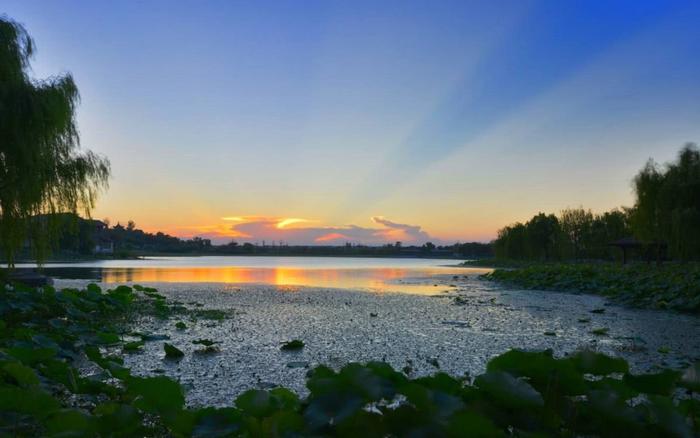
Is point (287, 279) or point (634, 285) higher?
point (634, 285)

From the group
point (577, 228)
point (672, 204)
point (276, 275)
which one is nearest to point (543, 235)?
point (577, 228)

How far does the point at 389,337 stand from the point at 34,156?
22.1 feet

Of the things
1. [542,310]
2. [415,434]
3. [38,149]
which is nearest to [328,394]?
[415,434]

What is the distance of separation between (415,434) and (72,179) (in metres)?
10.7

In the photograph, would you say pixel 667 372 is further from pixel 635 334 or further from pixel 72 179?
pixel 72 179

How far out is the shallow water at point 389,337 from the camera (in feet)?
16.8

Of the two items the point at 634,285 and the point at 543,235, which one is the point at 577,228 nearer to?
the point at 543,235

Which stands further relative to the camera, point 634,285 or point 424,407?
point 634,285

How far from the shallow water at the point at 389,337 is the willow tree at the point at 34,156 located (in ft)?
10.3

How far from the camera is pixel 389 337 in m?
7.39

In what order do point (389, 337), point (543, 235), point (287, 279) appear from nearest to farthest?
point (389, 337)
point (287, 279)
point (543, 235)

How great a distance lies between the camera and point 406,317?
9820 millimetres

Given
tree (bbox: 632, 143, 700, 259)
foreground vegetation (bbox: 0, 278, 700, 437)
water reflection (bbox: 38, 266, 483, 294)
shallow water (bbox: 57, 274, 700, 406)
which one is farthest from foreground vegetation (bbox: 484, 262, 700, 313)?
foreground vegetation (bbox: 0, 278, 700, 437)

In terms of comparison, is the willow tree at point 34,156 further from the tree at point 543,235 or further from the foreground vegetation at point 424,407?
the tree at point 543,235
